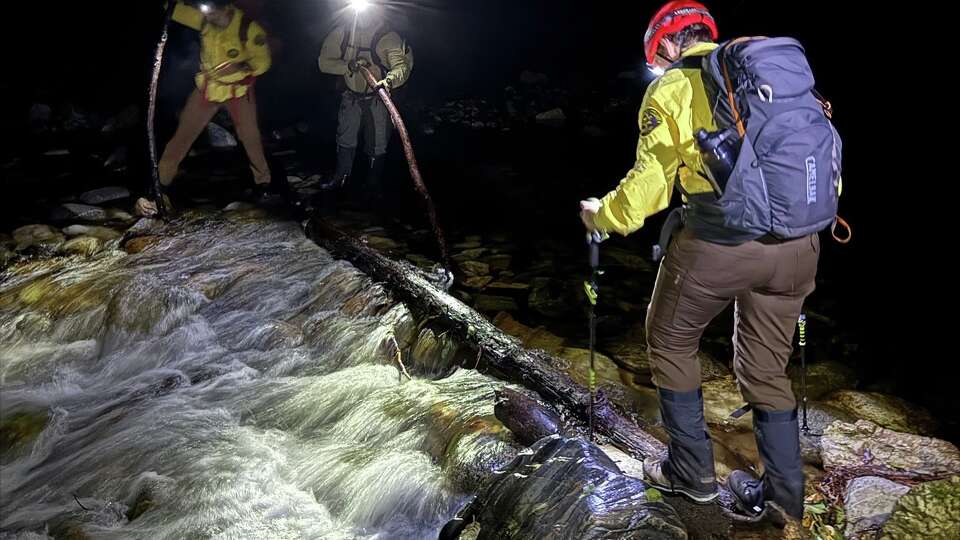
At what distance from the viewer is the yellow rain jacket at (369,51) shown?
1007cm

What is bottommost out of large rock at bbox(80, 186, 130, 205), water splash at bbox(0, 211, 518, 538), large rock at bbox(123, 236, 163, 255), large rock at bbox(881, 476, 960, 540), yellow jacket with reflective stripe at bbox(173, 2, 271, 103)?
Answer: large rock at bbox(881, 476, 960, 540)

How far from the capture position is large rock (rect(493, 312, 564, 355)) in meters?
6.81

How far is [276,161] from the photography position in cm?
1470

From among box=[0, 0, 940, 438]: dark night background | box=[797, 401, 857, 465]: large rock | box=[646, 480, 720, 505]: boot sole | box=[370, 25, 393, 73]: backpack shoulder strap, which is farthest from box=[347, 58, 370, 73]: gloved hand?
box=[646, 480, 720, 505]: boot sole

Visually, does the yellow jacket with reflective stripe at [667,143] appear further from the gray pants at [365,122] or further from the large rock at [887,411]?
the gray pants at [365,122]

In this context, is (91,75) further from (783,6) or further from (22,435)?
(783,6)

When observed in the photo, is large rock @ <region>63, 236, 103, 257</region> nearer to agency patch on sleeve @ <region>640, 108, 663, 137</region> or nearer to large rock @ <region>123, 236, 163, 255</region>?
large rock @ <region>123, 236, 163, 255</region>

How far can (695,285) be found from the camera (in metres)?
3.19

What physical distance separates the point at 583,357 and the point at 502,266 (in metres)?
2.94

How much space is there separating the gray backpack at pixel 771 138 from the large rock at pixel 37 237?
9.34 meters

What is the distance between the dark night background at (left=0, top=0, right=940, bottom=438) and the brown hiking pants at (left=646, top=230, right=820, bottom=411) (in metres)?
3.72

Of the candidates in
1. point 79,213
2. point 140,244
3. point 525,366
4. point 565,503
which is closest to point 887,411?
point 525,366

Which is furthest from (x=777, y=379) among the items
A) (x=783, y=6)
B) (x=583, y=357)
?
(x=783, y=6)

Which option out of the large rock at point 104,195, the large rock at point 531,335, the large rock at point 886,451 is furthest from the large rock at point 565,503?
the large rock at point 104,195
